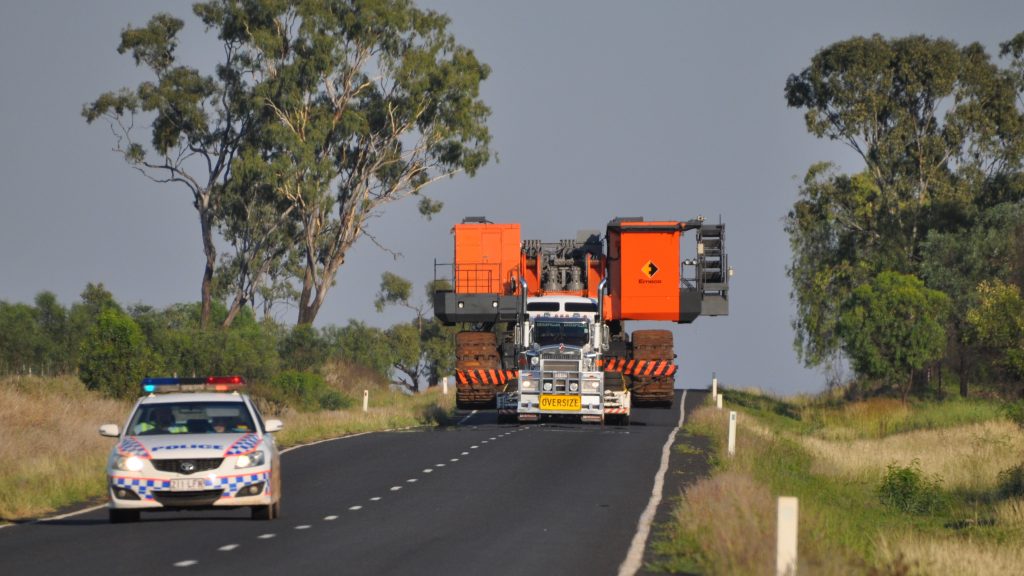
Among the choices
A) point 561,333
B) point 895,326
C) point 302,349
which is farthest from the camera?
point 302,349

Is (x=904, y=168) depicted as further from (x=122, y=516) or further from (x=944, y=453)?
(x=122, y=516)

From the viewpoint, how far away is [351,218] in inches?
2771

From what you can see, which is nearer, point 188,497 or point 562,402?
point 188,497

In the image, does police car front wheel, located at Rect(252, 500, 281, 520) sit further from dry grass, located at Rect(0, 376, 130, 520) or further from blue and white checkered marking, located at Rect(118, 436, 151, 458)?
dry grass, located at Rect(0, 376, 130, 520)

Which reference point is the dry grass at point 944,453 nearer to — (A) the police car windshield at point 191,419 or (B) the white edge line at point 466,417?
(B) the white edge line at point 466,417

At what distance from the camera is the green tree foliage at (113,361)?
1796 inches

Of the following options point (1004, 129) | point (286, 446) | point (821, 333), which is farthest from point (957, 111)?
point (286, 446)

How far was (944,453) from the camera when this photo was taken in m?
45.0

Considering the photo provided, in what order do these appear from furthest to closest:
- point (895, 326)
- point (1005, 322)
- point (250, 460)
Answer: point (895, 326), point (1005, 322), point (250, 460)

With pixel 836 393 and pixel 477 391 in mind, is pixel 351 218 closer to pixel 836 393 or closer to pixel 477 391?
pixel 836 393

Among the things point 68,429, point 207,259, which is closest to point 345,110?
point 207,259

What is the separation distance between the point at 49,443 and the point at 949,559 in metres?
18.7

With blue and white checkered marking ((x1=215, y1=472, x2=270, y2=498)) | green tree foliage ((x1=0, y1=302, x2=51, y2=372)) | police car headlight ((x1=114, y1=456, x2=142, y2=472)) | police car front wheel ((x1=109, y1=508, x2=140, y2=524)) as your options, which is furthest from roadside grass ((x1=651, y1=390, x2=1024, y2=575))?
green tree foliage ((x1=0, y1=302, x2=51, y2=372))

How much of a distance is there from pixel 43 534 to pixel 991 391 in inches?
2198
